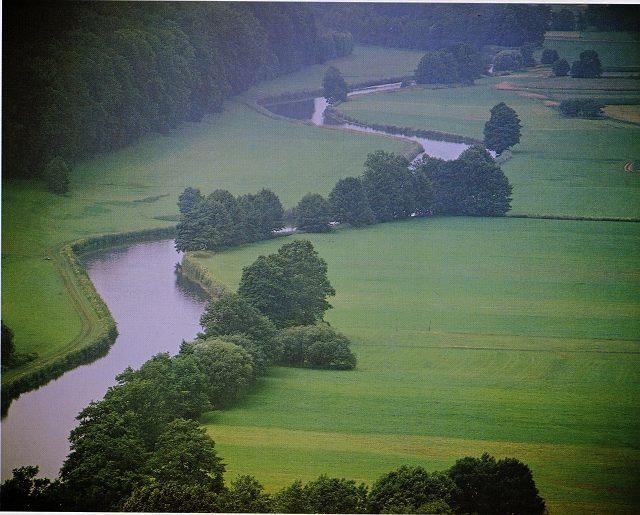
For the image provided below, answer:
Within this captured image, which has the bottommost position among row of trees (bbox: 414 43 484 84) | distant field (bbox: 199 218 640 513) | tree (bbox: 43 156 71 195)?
distant field (bbox: 199 218 640 513)

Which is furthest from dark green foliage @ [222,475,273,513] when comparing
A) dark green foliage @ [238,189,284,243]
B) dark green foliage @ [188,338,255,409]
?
dark green foliage @ [238,189,284,243]

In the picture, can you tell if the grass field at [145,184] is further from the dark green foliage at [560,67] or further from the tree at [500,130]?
the dark green foliage at [560,67]

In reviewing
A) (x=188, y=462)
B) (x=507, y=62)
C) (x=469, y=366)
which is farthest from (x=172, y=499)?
(x=507, y=62)

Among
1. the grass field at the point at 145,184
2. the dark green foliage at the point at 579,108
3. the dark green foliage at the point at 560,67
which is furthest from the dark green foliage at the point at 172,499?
the dark green foliage at the point at 560,67

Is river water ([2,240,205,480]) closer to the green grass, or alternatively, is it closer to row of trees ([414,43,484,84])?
the green grass

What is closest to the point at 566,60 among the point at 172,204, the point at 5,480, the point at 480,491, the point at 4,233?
the point at 172,204
